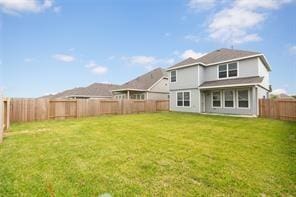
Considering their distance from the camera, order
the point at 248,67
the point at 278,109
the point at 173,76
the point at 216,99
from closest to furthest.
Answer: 1. the point at 278,109
2. the point at 248,67
3. the point at 216,99
4. the point at 173,76

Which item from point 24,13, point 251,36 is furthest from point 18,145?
point 251,36

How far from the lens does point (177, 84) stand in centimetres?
2183

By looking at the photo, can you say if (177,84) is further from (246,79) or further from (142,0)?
(142,0)

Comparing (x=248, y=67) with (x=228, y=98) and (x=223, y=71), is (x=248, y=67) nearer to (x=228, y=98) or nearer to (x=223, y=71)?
(x=223, y=71)

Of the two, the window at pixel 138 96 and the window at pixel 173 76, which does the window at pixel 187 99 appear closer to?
the window at pixel 173 76

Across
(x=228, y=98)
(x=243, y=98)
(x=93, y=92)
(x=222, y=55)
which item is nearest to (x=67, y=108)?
(x=228, y=98)

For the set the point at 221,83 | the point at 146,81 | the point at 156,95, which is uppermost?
the point at 146,81

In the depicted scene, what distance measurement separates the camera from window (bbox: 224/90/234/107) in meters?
17.4

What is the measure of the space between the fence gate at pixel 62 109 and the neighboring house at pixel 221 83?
1065cm

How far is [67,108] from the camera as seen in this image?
16250mm

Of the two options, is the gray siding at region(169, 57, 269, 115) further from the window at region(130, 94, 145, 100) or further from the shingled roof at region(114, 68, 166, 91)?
the window at region(130, 94, 145, 100)

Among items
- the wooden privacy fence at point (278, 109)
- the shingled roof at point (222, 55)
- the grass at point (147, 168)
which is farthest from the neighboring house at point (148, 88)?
the grass at point (147, 168)

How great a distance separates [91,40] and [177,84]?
9931 mm

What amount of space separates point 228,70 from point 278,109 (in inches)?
205
